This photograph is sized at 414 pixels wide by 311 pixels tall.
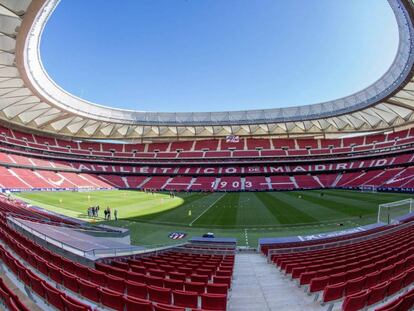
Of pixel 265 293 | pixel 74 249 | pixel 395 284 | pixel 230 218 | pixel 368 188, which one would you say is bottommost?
pixel 230 218

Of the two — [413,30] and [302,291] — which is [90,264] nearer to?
[302,291]

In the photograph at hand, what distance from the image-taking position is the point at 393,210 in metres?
20.2

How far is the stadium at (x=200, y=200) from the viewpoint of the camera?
6.17 m

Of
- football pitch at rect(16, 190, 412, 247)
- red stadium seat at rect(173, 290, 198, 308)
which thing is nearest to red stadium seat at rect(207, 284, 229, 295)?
red stadium seat at rect(173, 290, 198, 308)

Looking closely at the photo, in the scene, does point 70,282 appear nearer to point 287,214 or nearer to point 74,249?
point 74,249

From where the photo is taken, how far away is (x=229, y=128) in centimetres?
7381

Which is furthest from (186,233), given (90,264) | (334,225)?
(90,264)

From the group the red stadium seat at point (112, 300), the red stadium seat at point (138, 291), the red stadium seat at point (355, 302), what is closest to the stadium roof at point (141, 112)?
the red stadium seat at point (138, 291)

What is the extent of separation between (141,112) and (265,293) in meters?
58.9

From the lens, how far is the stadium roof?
2652cm

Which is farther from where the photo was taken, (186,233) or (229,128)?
(229,128)

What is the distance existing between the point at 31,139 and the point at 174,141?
35256 mm

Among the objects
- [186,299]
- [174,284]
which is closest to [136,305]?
[186,299]

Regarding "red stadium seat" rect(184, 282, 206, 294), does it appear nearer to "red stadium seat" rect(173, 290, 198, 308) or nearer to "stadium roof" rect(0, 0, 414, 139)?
"red stadium seat" rect(173, 290, 198, 308)
